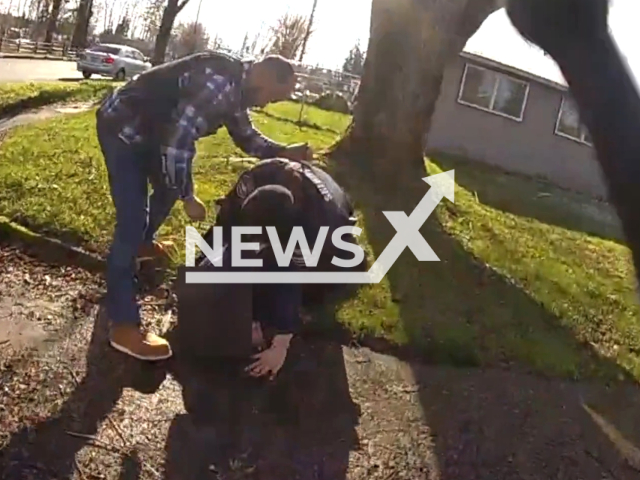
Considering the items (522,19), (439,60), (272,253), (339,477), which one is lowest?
(339,477)

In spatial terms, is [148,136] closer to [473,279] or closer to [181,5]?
[473,279]

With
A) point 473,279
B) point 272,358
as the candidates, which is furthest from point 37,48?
point 272,358

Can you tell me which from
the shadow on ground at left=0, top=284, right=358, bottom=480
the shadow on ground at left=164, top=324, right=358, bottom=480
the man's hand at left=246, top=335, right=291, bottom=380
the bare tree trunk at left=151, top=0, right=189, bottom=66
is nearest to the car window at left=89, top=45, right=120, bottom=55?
the bare tree trunk at left=151, top=0, right=189, bottom=66

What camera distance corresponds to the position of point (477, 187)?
518 inches

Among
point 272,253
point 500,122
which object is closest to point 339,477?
point 272,253

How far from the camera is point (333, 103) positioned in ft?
90.7

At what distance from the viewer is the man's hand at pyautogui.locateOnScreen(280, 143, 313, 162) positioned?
4050mm

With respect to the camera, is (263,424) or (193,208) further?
(193,208)

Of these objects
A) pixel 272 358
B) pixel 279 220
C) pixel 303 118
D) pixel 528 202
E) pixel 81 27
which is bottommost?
pixel 272 358

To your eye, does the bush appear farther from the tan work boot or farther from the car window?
the tan work boot

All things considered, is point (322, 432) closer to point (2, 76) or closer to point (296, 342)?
point (296, 342)

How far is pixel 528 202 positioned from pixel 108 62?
2290 cm

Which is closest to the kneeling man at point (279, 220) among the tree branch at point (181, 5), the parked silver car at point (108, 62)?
the parked silver car at point (108, 62)

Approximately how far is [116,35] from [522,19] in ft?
219
